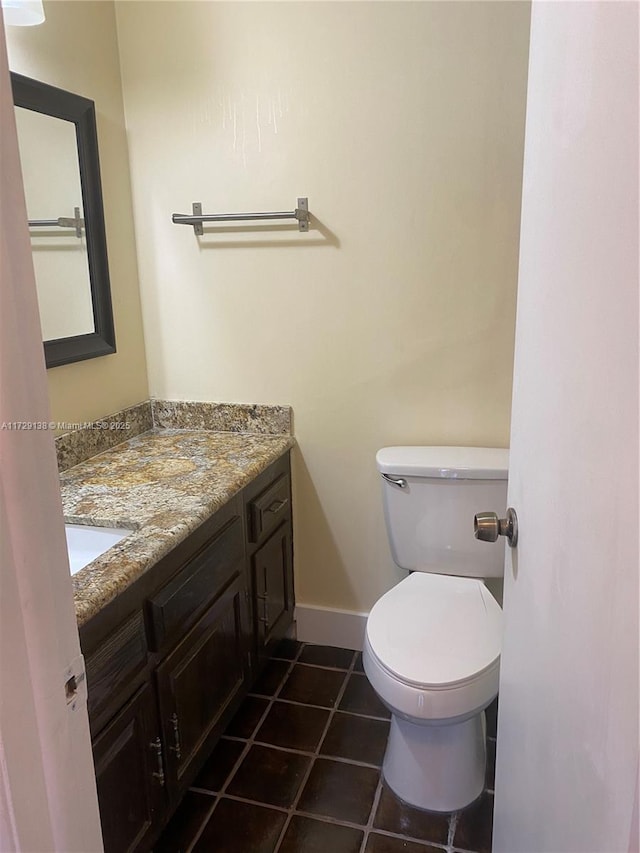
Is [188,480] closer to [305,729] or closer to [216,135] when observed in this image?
[305,729]

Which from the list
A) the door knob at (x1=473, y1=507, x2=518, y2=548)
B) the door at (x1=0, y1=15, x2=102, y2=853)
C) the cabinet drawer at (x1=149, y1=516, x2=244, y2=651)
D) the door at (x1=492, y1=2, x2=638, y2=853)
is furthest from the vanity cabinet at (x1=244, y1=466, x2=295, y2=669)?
the door at (x1=0, y1=15, x2=102, y2=853)

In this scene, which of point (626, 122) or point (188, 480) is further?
point (188, 480)

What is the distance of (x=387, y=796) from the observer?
171 centimetres

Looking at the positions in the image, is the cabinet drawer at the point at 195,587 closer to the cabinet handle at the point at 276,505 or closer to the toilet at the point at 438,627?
the cabinet handle at the point at 276,505

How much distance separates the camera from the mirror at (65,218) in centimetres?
167

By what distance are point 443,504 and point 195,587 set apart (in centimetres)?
78

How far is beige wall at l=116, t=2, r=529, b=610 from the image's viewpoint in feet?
6.07

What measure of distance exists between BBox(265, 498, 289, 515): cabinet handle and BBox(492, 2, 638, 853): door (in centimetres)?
108

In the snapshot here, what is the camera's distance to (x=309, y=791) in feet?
5.66

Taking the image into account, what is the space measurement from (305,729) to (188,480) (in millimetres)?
864

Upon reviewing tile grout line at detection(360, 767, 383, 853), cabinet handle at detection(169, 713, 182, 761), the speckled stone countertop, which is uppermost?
the speckled stone countertop

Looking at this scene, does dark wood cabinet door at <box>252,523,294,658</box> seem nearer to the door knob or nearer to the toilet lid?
the toilet lid

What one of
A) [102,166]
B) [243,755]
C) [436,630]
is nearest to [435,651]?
[436,630]

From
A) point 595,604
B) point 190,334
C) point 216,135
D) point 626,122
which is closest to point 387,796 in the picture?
point 595,604
